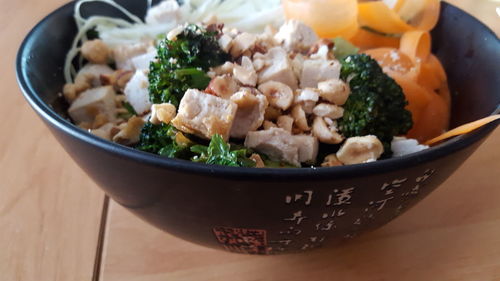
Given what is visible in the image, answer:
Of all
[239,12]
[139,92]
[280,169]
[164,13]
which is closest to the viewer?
[280,169]

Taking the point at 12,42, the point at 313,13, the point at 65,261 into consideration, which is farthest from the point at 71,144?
the point at 12,42

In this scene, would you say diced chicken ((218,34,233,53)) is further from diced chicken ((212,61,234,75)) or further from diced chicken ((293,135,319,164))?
diced chicken ((293,135,319,164))

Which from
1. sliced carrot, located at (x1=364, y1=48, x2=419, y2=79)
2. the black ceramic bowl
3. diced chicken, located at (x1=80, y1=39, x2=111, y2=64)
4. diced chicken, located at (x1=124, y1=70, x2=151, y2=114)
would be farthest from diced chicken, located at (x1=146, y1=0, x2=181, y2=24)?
sliced carrot, located at (x1=364, y1=48, x2=419, y2=79)

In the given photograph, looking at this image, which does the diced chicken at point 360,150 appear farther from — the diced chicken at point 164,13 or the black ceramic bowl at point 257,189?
the diced chicken at point 164,13

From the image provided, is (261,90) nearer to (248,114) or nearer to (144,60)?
(248,114)

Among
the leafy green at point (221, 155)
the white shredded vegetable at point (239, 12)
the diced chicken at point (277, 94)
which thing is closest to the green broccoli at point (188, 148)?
the leafy green at point (221, 155)

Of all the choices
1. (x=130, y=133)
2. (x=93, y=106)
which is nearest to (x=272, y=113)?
(x=130, y=133)
